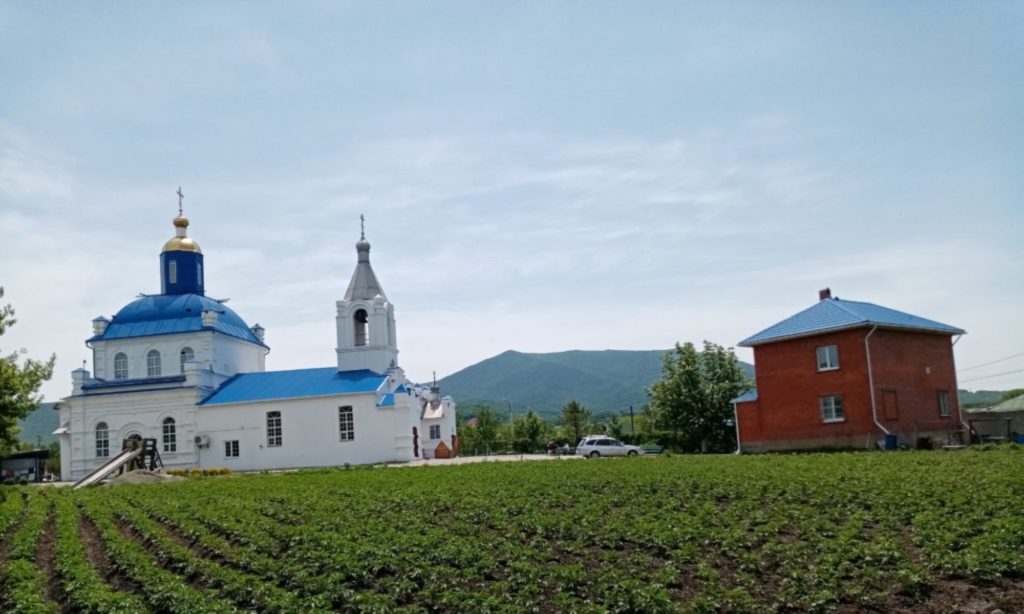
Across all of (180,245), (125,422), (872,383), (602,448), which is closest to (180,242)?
(180,245)

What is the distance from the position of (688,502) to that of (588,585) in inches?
227

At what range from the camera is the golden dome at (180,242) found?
49.7 meters

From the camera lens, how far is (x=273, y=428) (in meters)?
43.8

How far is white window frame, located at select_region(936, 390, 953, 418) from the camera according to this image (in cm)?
3542

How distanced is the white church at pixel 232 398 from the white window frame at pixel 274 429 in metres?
0.05

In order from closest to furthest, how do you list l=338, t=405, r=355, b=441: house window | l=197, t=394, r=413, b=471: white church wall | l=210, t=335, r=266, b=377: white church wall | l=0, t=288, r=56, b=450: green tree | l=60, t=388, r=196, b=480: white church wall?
1. l=0, t=288, r=56, b=450: green tree
2. l=197, t=394, r=413, b=471: white church wall
3. l=338, t=405, r=355, b=441: house window
4. l=60, t=388, r=196, b=480: white church wall
5. l=210, t=335, r=266, b=377: white church wall

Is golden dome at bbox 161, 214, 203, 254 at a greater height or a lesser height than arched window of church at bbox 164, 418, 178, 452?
greater

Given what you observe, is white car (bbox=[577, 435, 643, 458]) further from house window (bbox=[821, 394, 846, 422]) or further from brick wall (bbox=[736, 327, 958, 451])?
house window (bbox=[821, 394, 846, 422])

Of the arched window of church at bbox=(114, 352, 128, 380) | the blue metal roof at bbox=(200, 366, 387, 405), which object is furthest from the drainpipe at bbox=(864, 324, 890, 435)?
the arched window of church at bbox=(114, 352, 128, 380)

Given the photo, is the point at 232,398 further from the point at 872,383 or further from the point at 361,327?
the point at 872,383

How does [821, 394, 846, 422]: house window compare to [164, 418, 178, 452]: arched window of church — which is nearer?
[821, 394, 846, 422]: house window

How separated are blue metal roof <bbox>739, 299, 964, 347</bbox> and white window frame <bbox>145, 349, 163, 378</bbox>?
3085cm

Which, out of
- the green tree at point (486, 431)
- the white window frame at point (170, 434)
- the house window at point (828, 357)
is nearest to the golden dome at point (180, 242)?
the white window frame at point (170, 434)

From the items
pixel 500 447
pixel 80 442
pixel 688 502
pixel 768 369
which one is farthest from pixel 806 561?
pixel 500 447
